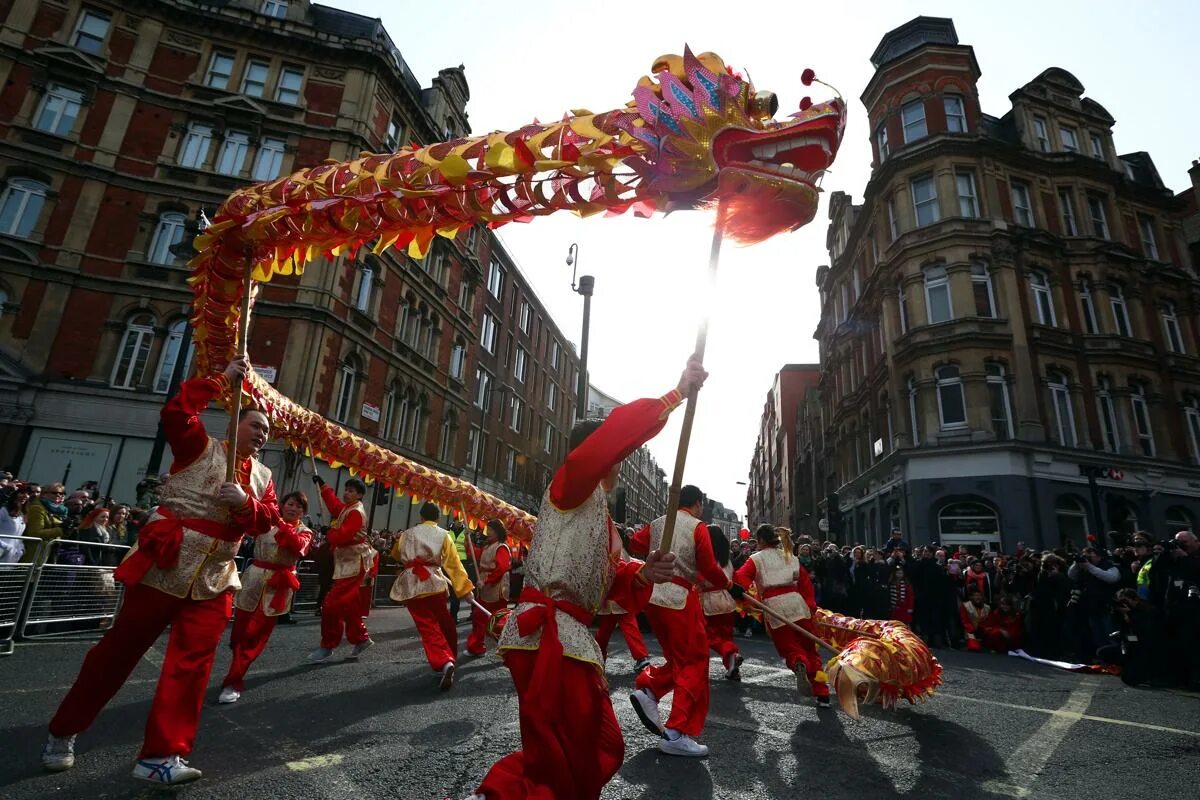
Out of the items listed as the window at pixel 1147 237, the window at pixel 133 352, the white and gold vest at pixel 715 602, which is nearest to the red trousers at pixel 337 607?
the white and gold vest at pixel 715 602

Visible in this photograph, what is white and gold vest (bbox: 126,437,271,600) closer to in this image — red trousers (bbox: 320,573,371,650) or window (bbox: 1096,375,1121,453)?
red trousers (bbox: 320,573,371,650)

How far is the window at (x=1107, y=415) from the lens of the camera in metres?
20.5

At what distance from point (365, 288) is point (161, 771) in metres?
20.4

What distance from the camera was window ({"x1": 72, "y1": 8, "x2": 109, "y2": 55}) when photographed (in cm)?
1955

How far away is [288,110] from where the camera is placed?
2084cm

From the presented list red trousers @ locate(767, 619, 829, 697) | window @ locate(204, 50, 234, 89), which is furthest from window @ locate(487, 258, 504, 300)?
red trousers @ locate(767, 619, 829, 697)

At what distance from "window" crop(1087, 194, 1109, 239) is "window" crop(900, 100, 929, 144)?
729 centimetres

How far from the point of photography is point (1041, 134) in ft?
79.9

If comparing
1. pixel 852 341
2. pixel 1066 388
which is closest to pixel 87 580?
pixel 1066 388

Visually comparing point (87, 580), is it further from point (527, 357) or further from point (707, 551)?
point (527, 357)

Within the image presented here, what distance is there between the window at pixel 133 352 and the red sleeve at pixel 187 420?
705 inches

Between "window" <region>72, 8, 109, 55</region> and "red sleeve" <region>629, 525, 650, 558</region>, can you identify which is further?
"window" <region>72, 8, 109, 55</region>

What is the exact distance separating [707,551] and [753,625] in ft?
31.8

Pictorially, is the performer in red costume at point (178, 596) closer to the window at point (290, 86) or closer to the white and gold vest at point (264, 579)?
the white and gold vest at point (264, 579)
